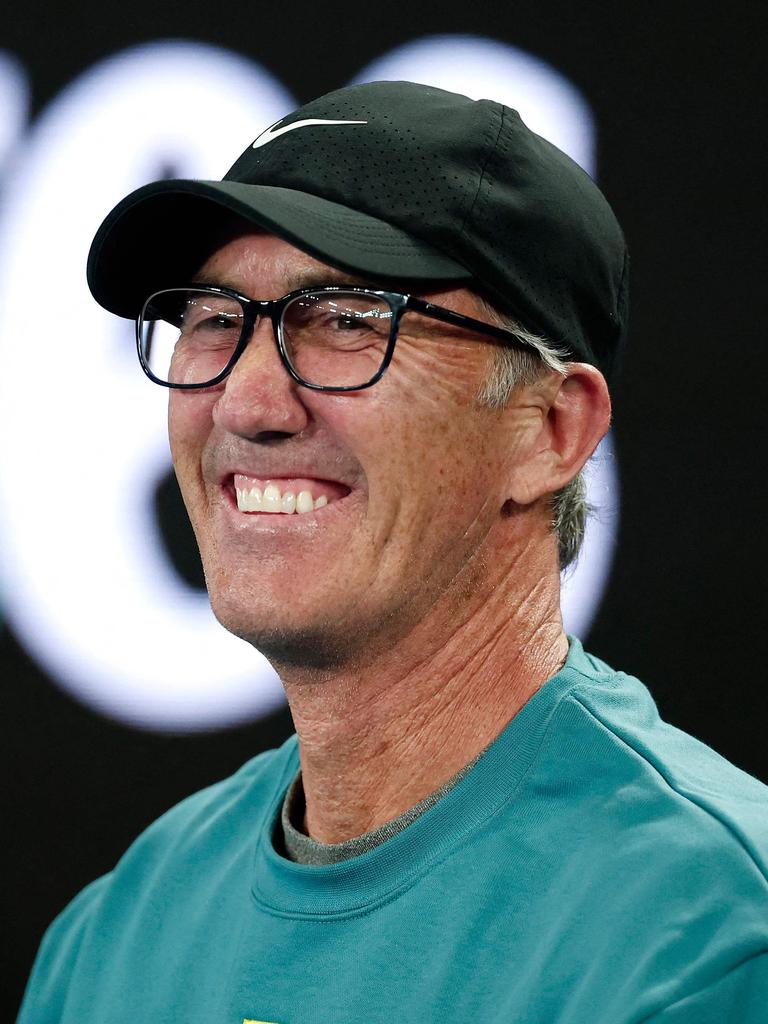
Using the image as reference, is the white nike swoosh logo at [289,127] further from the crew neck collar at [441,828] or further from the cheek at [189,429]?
the crew neck collar at [441,828]

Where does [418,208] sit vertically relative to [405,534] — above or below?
above

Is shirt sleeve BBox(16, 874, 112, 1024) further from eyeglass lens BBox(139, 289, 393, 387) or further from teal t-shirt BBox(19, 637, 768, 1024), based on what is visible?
eyeglass lens BBox(139, 289, 393, 387)

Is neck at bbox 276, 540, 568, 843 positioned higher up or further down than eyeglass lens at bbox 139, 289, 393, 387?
further down

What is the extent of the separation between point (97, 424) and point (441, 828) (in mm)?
846

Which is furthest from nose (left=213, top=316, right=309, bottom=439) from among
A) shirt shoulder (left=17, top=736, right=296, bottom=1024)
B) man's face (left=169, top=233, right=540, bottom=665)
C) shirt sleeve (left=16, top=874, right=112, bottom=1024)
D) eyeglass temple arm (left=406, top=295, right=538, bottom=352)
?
shirt sleeve (left=16, top=874, right=112, bottom=1024)

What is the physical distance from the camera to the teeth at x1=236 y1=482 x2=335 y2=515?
103cm

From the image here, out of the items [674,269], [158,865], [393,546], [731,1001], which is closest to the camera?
[731,1001]

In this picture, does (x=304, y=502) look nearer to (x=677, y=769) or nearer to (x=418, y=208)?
(x=418, y=208)

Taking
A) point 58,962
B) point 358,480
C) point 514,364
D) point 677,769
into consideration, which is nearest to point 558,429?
point 514,364

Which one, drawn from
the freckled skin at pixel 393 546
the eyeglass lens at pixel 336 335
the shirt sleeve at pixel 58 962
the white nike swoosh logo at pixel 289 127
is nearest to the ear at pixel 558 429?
the freckled skin at pixel 393 546

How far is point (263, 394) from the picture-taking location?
999 mm

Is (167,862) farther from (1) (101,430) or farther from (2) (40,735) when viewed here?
(1) (101,430)

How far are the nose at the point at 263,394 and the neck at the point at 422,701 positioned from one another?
7.6 inches

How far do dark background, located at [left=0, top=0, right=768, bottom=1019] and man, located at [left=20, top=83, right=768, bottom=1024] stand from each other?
445 millimetres
